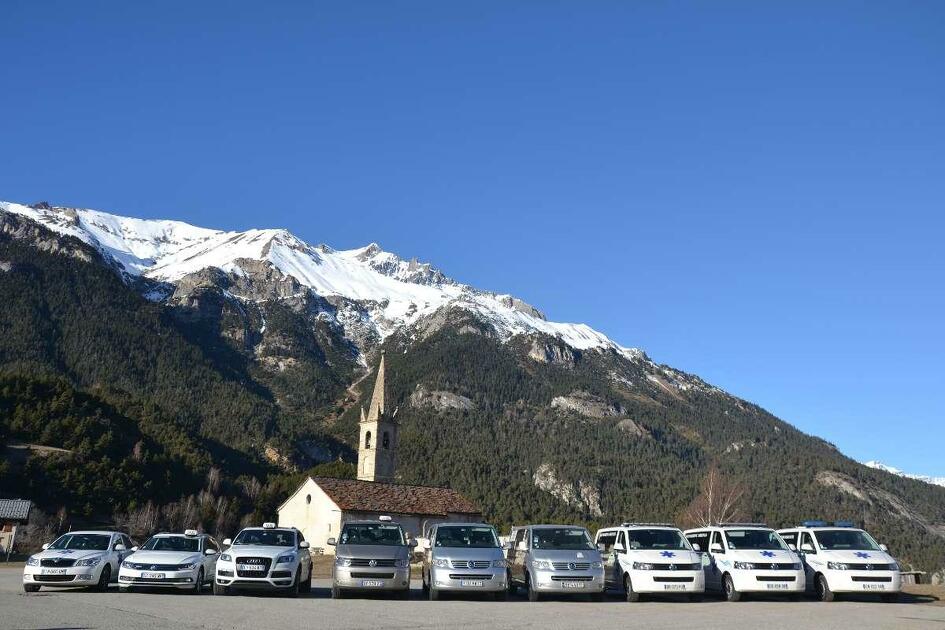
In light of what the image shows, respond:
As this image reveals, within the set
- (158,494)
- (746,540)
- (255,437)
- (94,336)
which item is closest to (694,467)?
(255,437)

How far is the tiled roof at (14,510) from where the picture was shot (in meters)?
61.9

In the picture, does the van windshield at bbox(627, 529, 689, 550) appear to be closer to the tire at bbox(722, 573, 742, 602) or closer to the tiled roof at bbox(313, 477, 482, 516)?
the tire at bbox(722, 573, 742, 602)

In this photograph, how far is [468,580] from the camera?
20.2m

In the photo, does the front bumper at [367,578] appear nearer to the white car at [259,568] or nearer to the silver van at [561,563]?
the white car at [259,568]

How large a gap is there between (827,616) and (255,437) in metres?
174

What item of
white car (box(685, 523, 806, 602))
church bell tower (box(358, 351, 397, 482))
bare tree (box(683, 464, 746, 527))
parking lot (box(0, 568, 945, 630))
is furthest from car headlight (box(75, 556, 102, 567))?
bare tree (box(683, 464, 746, 527))

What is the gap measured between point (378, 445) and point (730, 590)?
215 ft

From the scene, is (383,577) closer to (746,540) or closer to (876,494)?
(746,540)

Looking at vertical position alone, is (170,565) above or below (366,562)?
below

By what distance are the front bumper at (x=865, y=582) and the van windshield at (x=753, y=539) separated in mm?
1385

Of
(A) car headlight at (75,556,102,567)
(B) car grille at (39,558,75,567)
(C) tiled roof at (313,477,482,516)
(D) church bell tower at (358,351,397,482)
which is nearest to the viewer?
(B) car grille at (39,558,75,567)

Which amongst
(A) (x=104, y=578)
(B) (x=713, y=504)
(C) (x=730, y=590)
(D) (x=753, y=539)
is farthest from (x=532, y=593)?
(B) (x=713, y=504)

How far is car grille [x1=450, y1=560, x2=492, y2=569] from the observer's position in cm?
2033

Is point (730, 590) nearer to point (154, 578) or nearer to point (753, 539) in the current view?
point (753, 539)
